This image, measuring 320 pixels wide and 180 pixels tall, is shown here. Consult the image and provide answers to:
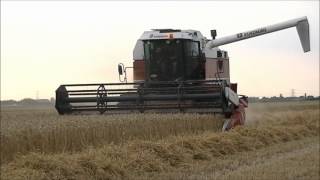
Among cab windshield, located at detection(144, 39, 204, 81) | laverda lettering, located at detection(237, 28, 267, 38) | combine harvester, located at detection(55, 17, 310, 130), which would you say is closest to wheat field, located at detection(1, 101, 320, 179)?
combine harvester, located at detection(55, 17, 310, 130)

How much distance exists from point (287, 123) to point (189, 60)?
540 cm

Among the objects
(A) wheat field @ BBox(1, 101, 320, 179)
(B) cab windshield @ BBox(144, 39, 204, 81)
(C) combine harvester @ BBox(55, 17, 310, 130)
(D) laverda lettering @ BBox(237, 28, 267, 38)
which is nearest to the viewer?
(A) wheat field @ BBox(1, 101, 320, 179)

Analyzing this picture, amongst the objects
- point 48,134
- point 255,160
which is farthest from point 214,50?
point 48,134

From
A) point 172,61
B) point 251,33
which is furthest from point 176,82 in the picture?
point 251,33

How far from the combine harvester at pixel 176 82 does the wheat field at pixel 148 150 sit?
2.65 ft

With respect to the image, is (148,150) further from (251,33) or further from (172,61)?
(251,33)

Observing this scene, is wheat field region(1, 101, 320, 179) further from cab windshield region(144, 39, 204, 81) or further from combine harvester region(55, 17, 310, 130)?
cab windshield region(144, 39, 204, 81)

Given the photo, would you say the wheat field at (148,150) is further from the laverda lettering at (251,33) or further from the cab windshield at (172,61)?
the laverda lettering at (251,33)

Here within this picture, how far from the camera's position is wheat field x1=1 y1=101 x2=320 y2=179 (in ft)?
30.9

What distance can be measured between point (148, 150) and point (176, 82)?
5.60 metres

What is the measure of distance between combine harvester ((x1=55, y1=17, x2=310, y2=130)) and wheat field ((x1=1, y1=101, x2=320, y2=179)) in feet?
2.65

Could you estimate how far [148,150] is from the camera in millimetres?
11398

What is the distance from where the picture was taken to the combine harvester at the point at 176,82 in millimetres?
16203

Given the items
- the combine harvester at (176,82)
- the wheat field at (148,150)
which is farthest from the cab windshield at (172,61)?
the wheat field at (148,150)
